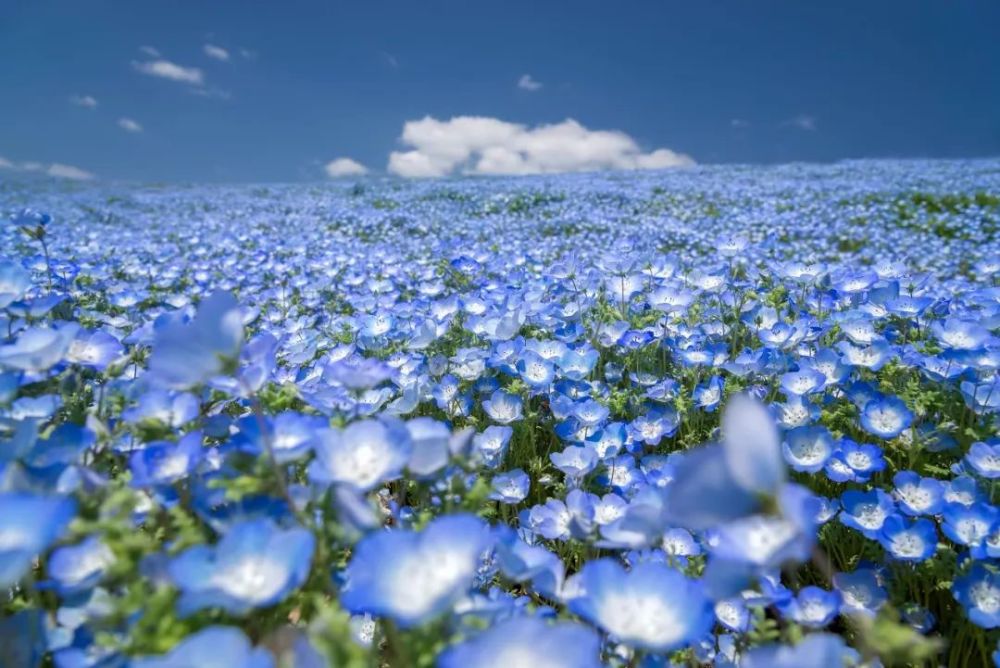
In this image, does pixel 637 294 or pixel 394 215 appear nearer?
pixel 637 294

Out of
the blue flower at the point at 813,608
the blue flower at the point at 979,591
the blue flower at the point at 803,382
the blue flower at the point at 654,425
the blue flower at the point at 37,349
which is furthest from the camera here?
the blue flower at the point at 654,425

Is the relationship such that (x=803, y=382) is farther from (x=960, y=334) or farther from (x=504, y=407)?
(x=504, y=407)

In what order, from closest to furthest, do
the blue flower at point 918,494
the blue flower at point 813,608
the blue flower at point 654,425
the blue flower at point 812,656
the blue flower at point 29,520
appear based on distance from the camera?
the blue flower at point 812,656, the blue flower at point 29,520, the blue flower at point 813,608, the blue flower at point 918,494, the blue flower at point 654,425

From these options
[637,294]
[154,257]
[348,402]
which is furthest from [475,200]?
[348,402]

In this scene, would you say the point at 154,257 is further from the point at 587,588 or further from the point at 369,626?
the point at 587,588

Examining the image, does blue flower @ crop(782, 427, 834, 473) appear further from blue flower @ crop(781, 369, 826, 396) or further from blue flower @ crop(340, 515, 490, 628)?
blue flower @ crop(340, 515, 490, 628)

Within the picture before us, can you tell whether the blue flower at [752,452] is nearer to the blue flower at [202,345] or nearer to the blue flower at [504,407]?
the blue flower at [202,345]

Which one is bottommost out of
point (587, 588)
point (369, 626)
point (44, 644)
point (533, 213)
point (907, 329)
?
point (369, 626)

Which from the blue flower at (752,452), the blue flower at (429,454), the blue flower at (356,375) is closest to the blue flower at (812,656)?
the blue flower at (752,452)
